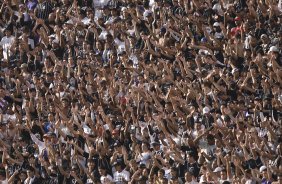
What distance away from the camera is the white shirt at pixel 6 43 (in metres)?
27.8

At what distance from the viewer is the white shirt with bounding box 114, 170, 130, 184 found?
23.6 m

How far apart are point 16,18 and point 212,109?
616cm

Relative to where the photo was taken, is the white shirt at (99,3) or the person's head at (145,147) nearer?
the person's head at (145,147)

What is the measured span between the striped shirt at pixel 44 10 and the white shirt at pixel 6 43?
0.74 metres

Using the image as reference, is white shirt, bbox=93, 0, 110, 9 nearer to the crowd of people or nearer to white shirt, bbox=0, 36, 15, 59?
the crowd of people

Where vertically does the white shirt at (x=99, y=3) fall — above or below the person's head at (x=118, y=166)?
above

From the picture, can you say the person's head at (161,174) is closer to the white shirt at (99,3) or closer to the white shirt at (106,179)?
the white shirt at (106,179)

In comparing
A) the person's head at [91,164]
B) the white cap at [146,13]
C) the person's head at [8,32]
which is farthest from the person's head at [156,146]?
the person's head at [8,32]

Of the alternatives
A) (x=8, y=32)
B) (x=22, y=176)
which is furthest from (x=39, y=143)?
(x=8, y=32)

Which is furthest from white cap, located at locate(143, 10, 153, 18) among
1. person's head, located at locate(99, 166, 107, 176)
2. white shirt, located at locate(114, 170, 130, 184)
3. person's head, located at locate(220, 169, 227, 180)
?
person's head, located at locate(220, 169, 227, 180)

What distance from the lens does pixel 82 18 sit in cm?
2762

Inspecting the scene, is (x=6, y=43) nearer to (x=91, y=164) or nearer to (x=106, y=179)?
(x=91, y=164)

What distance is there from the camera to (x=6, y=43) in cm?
2817

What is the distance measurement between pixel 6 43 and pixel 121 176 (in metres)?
5.69
